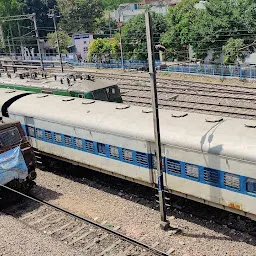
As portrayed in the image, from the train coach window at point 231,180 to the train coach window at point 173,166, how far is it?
5.08 feet

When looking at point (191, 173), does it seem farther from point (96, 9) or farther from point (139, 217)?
point (96, 9)

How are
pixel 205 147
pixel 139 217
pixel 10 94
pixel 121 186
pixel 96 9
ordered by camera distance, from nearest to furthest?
pixel 205 147 → pixel 139 217 → pixel 121 186 → pixel 10 94 → pixel 96 9

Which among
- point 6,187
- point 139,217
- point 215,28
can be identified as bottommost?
point 139,217

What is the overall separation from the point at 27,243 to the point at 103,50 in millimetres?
43597

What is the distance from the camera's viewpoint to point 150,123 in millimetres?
13078

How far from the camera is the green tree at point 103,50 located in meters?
51.8

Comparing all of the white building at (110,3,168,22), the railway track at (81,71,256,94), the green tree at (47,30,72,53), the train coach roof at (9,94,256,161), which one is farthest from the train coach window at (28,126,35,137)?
the green tree at (47,30,72,53)

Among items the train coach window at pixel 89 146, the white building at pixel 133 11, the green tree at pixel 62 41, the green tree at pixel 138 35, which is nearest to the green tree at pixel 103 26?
the white building at pixel 133 11

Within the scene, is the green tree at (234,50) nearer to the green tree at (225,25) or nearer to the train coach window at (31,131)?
the green tree at (225,25)

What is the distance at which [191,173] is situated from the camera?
459 inches

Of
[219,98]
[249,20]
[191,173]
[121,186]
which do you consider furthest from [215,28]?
[191,173]

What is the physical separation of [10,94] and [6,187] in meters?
7.77

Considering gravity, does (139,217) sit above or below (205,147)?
below

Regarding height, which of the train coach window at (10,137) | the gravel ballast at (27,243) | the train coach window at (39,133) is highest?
the train coach window at (10,137)
